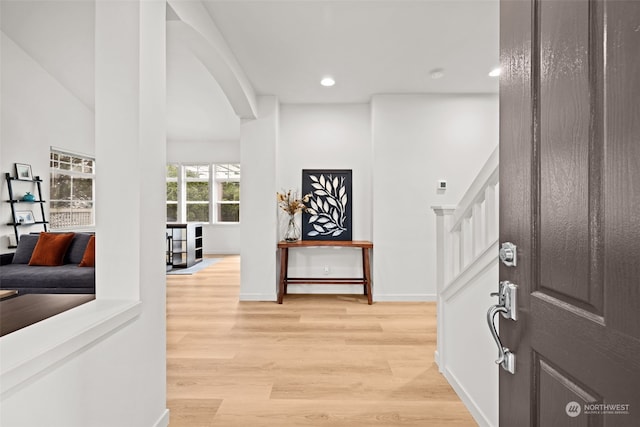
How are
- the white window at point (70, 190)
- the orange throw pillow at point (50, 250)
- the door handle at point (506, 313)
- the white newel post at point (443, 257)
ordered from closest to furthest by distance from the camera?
the door handle at point (506, 313) < the white newel post at point (443, 257) < the orange throw pillow at point (50, 250) < the white window at point (70, 190)

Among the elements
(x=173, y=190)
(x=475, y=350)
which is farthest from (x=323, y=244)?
(x=173, y=190)

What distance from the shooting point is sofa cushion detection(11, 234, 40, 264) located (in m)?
3.94

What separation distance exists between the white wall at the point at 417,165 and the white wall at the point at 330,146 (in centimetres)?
36

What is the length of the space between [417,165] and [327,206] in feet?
4.10

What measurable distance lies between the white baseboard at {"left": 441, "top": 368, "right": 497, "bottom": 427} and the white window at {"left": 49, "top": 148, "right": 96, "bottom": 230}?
6183mm

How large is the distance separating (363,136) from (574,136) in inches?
160

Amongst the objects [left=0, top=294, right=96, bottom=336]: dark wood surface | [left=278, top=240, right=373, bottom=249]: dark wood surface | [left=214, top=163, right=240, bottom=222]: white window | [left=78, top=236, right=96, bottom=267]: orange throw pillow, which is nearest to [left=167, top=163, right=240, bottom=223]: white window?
[left=214, top=163, right=240, bottom=222]: white window

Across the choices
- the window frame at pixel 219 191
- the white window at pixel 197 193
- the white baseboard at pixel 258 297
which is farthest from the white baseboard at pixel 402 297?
the white window at pixel 197 193

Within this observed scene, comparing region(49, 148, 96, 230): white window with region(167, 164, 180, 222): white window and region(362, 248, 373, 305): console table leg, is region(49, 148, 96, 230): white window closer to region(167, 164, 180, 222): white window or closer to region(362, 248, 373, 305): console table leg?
region(167, 164, 180, 222): white window

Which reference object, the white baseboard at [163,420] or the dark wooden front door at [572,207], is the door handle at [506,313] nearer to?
the dark wooden front door at [572,207]

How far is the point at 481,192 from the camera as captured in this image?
1.91 m

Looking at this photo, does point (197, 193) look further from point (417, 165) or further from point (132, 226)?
point (132, 226)

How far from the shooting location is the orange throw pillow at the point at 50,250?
3.77 m

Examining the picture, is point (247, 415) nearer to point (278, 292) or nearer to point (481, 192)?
point (481, 192)
